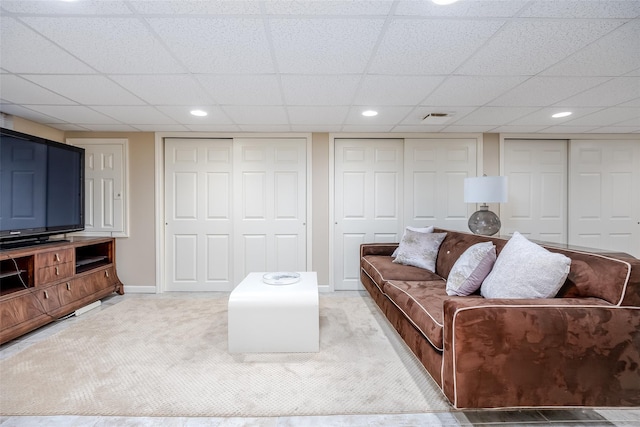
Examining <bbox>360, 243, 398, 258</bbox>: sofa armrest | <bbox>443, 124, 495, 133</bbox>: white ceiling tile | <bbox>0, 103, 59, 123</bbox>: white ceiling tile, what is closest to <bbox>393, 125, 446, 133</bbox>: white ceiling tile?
<bbox>443, 124, 495, 133</bbox>: white ceiling tile

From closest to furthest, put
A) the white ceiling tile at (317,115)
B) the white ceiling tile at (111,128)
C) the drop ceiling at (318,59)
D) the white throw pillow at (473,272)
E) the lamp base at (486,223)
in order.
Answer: the drop ceiling at (318,59), the white throw pillow at (473,272), the white ceiling tile at (317,115), the lamp base at (486,223), the white ceiling tile at (111,128)

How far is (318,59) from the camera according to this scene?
75.2 inches

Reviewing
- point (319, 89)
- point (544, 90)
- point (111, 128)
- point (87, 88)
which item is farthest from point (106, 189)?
point (544, 90)

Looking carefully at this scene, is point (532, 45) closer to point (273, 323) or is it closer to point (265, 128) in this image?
point (273, 323)

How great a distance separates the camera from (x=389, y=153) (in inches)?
157

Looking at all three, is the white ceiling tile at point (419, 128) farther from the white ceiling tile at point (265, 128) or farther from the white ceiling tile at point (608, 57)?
the white ceiling tile at point (608, 57)

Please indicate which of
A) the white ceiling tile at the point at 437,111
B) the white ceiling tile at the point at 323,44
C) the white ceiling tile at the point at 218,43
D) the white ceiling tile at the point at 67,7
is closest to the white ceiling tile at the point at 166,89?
the white ceiling tile at the point at 218,43

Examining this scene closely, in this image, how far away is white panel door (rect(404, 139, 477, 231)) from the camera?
156 inches

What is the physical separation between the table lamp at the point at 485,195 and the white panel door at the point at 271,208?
6.73 feet

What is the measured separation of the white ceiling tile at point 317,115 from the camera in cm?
291

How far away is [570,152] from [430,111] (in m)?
2.51

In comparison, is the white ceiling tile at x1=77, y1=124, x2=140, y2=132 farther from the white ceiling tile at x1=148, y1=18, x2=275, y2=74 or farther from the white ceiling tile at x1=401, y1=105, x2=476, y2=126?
the white ceiling tile at x1=401, y1=105, x2=476, y2=126

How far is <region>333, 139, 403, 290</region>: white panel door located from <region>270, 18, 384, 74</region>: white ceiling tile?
193 centimetres

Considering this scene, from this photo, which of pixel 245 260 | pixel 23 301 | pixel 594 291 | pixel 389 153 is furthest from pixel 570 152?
pixel 23 301
